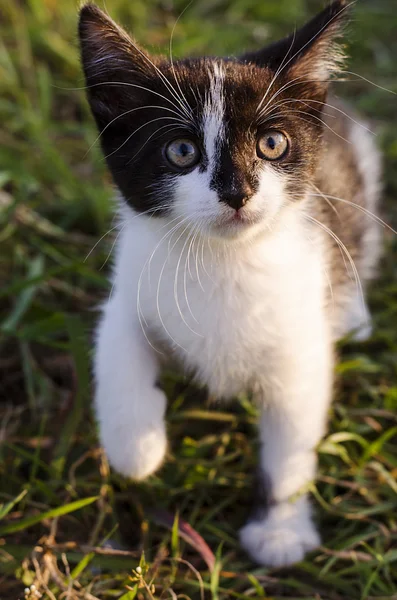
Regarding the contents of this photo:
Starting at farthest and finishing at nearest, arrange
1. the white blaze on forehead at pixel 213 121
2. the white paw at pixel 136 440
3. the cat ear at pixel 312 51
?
the white paw at pixel 136 440 → the cat ear at pixel 312 51 → the white blaze on forehead at pixel 213 121

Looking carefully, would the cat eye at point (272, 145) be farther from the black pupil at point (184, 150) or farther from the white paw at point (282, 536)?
the white paw at point (282, 536)

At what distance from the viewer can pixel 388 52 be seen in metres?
3.30

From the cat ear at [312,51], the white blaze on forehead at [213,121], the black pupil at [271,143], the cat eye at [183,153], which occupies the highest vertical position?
the cat ear at [312,51]


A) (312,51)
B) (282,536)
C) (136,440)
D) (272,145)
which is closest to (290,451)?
(282,536)

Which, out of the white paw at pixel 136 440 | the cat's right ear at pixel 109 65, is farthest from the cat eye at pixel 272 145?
the white paw at pixel 136 440

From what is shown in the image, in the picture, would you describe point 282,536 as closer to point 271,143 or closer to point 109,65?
point 271,143

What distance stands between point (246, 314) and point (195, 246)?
187 millimetres

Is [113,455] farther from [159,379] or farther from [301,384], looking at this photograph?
[301,384]

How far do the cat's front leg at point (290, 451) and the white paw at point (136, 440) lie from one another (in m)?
0.27

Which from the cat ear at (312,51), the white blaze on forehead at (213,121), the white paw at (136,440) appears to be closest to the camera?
the white blaze on forehead at (213,121)

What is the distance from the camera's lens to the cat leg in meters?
1.56

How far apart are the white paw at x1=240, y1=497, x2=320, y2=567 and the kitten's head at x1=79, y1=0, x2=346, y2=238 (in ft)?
2.38

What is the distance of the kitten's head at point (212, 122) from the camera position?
131 centimetres

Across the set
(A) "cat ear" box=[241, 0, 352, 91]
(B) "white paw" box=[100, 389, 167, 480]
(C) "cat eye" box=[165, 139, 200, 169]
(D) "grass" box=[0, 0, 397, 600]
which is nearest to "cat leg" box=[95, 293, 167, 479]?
(B) "white paw" box=[100, 389, 167, 480]
